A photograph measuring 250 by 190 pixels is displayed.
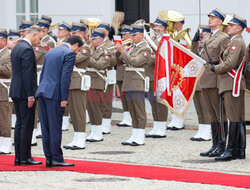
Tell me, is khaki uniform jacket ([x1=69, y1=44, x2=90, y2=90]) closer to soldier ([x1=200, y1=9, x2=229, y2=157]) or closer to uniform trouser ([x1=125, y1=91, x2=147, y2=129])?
uniform trouser ([x1=125, y1=91, x2=147, y2=129])

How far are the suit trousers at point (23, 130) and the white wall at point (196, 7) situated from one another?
9.42 m

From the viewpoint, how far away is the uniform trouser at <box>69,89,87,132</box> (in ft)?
44.4

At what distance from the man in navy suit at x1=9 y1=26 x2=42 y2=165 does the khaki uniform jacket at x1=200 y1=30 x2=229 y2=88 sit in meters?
2.63

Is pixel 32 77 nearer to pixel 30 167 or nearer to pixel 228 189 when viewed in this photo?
pixel 30 167

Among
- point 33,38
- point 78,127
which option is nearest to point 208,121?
point 78,127

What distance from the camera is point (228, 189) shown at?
943cm

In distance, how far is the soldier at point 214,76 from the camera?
12359 mm

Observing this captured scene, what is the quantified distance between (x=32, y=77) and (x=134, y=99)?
2.89m

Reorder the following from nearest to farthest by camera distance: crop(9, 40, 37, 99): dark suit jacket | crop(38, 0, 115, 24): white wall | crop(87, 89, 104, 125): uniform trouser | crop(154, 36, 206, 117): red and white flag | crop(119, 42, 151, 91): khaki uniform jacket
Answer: crop(9, 40, 37, 99): dark suit jacket, crop(154, 36, 206, 117): red and white flag, crop(119, 42, 151, 91): khaki uniform jacket, crop(87, 89, 104, 125): uniform trouser, crop(38, 0, 115, 24): white wall

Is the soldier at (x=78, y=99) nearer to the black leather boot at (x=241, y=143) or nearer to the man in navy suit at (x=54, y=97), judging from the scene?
the man in navy suit at (x=54, y=97)

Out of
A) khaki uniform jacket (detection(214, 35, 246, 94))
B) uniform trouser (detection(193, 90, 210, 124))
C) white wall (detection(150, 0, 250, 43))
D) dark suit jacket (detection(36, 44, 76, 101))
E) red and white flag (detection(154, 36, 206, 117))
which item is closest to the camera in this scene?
dark suit jacket (detection(36, 44, 76, 101))

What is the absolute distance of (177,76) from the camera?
12828 mm

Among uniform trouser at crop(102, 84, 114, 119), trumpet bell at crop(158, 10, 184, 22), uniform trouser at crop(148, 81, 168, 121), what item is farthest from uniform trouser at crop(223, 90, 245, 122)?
uniform trouser at crop(102, 84, 114, 119)

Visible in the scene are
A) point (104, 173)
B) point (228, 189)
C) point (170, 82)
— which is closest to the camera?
point (228, 189)
